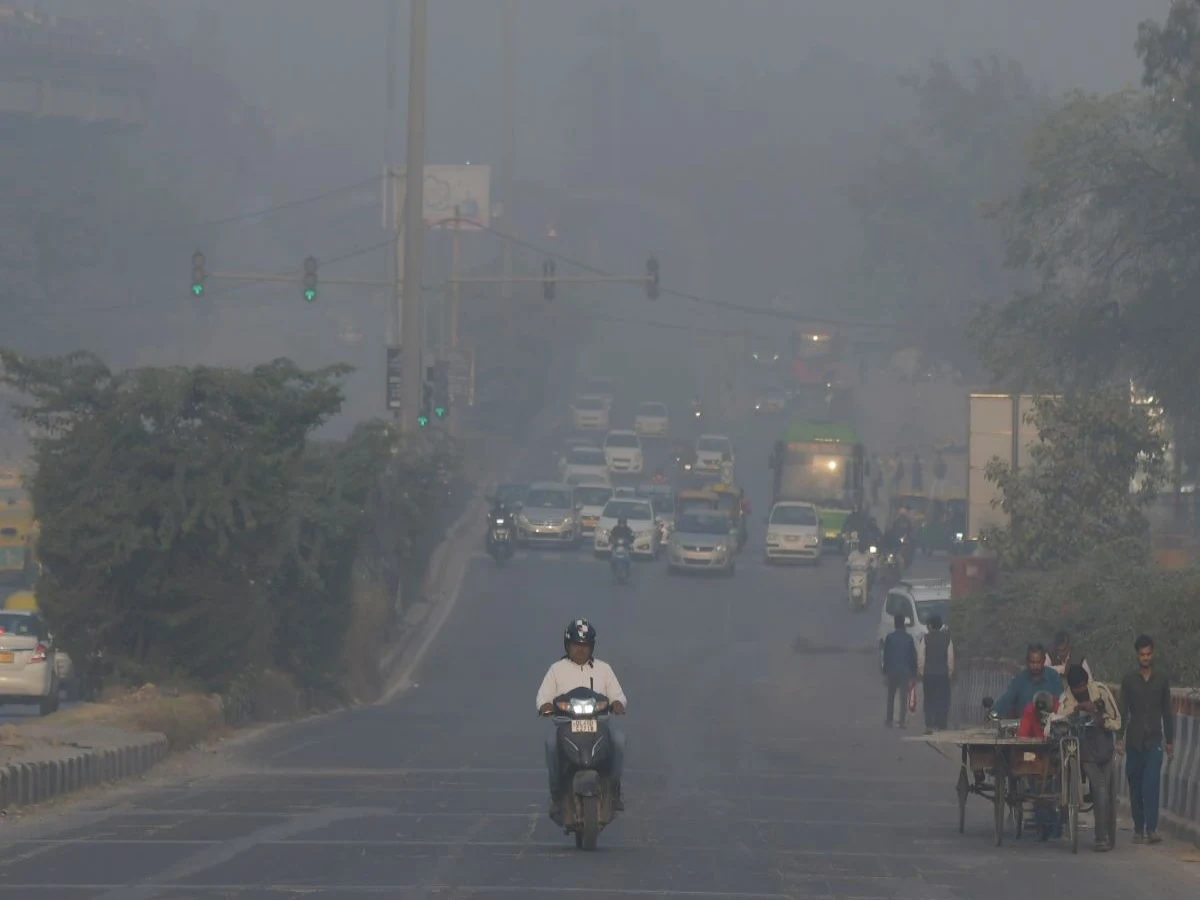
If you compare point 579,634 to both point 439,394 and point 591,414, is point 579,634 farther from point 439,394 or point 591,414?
point 591,414

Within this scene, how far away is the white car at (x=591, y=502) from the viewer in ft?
193

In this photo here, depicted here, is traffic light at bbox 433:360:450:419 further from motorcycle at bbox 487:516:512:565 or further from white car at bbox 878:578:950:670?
white car at bbox 878:578:950:670

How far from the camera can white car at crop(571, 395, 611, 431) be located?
95938 mm

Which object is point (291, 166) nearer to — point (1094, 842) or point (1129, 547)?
point (1129, 547)

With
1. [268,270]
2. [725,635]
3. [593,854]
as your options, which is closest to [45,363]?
[593,854]

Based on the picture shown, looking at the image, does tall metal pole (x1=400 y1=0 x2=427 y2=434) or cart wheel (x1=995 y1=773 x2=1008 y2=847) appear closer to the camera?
cart wheel (x1=995 y1=773 x2=1008 y2=847)

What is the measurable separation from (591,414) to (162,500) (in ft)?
233

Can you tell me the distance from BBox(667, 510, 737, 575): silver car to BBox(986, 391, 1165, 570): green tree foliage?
19.1 meters

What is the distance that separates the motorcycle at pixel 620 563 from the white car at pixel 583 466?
18.9m

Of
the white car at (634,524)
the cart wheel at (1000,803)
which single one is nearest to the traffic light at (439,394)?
the white car at (634,524)

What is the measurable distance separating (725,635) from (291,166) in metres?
148

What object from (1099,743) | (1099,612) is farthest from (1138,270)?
(1099,743)

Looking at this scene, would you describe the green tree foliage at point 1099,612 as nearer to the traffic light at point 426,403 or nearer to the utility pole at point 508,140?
the traffic light at point 426,403

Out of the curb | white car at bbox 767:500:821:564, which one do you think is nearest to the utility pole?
white car at bbox 767:500:821:564
